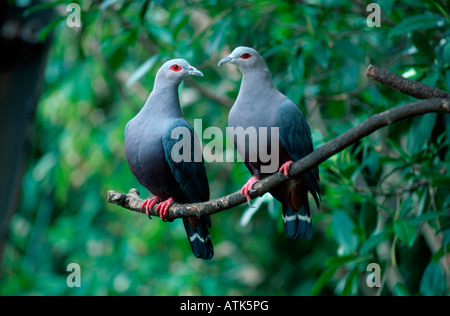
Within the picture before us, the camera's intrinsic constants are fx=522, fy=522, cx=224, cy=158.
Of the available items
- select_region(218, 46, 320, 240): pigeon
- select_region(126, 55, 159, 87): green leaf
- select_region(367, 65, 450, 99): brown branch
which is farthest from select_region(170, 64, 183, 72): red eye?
select_region(126, 55, 159, 87): green leaf

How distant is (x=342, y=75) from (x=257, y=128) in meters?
2.92

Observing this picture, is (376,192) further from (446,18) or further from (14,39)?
(14,39)

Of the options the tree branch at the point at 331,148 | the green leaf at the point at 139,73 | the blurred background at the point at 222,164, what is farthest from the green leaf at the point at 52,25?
the tree branch at the point at 331,148

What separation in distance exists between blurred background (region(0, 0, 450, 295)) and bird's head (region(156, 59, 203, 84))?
3.55 feet

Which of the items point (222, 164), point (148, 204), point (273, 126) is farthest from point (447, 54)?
point (222, 164)

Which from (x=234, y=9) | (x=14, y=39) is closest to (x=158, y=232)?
(x=14, y=39)

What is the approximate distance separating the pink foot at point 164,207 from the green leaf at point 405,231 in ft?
4.72

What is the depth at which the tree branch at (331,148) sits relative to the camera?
181 centimetres

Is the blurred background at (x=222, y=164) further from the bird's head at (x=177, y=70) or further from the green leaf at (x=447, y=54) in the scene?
Answer: the bird's head at (x=177, y=70)

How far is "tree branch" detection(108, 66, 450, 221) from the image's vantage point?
71.2 inches

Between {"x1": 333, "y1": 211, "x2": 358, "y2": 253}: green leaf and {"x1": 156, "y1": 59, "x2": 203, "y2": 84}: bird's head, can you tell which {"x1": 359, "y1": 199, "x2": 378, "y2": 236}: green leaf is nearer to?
{"x1": 333, "y1": 211, "x2": 358, "y2": 253}: green leaf

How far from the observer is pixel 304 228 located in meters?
2.09

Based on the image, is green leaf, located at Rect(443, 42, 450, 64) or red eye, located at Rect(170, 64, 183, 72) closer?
red eye, located at Rect(170, 64, 183, 72)

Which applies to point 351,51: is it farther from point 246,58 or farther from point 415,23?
point 246,58
